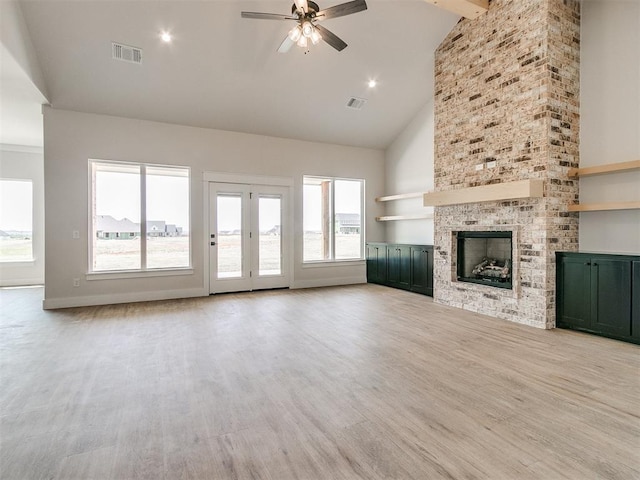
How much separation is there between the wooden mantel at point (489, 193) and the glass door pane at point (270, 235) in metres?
2.98

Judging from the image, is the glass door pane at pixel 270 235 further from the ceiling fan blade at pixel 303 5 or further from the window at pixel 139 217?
the ceiling fan blade at pixel 303 5

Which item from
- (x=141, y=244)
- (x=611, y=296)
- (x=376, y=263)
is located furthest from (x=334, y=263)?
(x=611, y=296)

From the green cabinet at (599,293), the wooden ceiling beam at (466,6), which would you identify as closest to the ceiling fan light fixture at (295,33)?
the wooden ceiling beam at (466,6)

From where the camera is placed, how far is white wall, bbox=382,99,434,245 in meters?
6.76

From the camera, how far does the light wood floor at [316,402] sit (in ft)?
5.73

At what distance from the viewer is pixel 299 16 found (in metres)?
3.51

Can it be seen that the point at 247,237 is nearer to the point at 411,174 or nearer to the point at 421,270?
the point at 421,270

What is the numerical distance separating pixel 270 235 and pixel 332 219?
1475 mm

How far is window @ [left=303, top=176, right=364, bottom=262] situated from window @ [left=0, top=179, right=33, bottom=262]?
6.26 m

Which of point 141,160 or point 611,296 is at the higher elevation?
point 141,160

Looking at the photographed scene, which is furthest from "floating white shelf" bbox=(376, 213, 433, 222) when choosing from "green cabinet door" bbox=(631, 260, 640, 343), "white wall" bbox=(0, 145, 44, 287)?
"white wall" bbox=(0, 145, 44, 287)

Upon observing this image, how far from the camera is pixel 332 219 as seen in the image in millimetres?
7621

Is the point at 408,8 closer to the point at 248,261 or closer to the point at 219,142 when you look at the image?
the point at 219,142

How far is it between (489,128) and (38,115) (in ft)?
23.6
